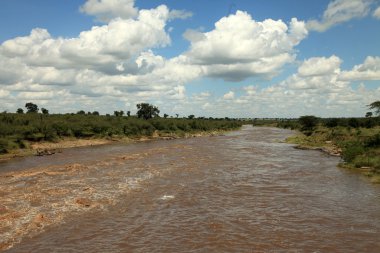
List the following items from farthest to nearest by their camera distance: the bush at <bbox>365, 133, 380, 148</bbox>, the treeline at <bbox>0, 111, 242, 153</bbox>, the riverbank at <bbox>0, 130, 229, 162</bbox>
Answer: the treeline at <bbox>0, 111, 242, 153</bbox> → the riverbank at <bbox>0, 130, 229, 162</bbox> → the bush at <bbox>365, 133, 380, 148</bbox>

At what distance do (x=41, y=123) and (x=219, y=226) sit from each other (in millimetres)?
44949

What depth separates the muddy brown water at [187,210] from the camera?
12367 mm

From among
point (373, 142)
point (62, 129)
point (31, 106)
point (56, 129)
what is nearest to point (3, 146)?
point (56, 129)

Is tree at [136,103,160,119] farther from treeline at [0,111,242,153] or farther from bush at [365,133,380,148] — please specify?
bush at [365,133,380,148]

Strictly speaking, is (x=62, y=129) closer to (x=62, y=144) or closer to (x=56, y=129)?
(x=56, y=129)

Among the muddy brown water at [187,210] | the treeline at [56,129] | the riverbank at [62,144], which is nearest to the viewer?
the muddy brown water at [187,210]

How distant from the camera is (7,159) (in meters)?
37.4

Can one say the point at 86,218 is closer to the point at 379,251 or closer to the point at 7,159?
the point at 379,251

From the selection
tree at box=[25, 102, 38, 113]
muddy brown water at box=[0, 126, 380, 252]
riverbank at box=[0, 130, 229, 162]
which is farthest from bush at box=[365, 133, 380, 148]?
tree at box=[25, 102, 38, 113]

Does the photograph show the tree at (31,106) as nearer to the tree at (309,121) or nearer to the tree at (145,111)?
the tree at (145,111)

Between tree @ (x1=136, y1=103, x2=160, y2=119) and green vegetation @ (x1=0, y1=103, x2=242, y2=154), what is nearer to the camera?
green vegetation @ (x1=0, y1=103, x2=242, y2=154)

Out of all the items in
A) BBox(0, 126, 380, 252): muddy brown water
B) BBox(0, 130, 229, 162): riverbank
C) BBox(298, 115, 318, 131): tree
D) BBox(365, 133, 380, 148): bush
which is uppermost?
BBox(298, 115, 318, 131): tree

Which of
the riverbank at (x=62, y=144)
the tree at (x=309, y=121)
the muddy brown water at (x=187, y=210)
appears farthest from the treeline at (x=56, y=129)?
the tree at (x=309, y=121)

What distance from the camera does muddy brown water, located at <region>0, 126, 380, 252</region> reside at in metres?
12.4
